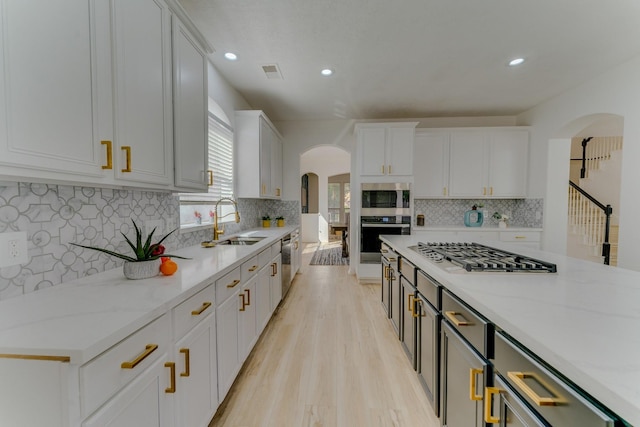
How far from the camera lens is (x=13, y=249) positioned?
1082mm

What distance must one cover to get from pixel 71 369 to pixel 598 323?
58.0 inches

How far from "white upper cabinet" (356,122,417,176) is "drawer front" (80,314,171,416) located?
147 inches

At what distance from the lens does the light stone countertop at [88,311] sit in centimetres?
73

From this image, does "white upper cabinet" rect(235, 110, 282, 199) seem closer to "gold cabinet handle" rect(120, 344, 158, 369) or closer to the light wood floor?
the light wood floor

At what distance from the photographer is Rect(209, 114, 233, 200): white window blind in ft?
10.1

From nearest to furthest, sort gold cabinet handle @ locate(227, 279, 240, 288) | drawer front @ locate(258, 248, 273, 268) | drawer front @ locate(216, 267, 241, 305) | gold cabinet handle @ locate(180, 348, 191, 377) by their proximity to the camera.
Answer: gold cabinet handle @ locate(180, 348, 191, 377) → drawer front @ locate(216, 267, 241, 305) → gold cabinet handle @ locate(227, 279, 240, 288) → drawer front @ locate(258, 248, 273, 268)

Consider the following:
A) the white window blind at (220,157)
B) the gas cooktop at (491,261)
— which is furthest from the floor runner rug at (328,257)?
the gas cooktop at (491,261)

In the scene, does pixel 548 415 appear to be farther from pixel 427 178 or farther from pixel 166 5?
pixel 427 178

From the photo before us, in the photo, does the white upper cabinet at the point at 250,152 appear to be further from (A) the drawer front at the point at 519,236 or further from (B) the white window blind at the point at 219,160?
(A) the drawer front at the point at 519,236

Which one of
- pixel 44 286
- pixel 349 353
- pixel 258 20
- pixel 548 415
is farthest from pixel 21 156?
pixel 349 353

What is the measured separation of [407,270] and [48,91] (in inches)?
84.7

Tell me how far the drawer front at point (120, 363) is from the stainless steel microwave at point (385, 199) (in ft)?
11.7

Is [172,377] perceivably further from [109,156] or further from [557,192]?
[557,192]

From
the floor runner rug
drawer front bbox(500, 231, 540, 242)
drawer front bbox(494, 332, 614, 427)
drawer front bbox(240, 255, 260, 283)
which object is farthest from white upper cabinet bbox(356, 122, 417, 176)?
drawer front bbox(494, 332, 614, 427)
